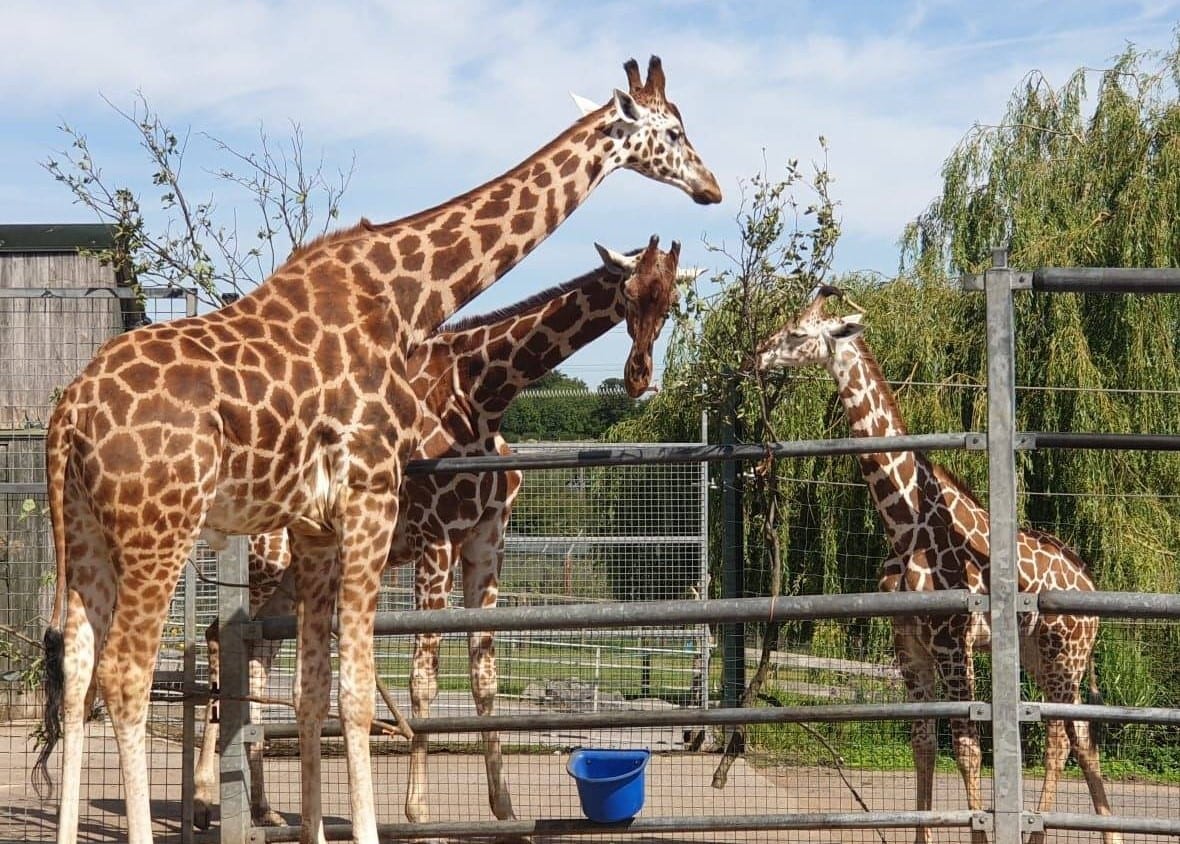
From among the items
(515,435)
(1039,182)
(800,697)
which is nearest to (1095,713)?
(800,697)

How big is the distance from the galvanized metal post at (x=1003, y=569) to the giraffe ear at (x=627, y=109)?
166cm

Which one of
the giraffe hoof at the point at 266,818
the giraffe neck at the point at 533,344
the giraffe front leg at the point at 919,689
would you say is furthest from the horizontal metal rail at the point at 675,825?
the giraffe neck at the point at 533,344

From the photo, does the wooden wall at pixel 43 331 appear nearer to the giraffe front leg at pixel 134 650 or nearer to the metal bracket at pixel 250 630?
the metal bracket at pixel 250 630

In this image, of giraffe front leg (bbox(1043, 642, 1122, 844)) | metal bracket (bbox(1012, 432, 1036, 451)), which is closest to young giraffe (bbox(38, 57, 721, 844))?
metal bracket (bbox(1012, 432, 1036, 451))

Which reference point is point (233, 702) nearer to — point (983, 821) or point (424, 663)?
point (424, 663)

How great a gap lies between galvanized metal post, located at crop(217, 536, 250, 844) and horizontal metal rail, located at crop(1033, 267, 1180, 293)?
2.97m

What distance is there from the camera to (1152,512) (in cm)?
943

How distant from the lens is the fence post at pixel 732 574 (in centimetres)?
796

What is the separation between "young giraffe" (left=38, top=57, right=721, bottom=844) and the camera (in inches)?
157

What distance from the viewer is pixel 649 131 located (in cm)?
Answer: 530

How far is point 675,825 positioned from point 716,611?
0.77m

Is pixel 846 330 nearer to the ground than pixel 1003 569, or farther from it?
farther from it

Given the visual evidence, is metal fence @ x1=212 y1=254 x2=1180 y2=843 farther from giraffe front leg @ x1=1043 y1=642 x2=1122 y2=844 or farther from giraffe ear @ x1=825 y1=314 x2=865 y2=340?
giraffe ear @ x1=825 y1=314 x2=865 y2=340

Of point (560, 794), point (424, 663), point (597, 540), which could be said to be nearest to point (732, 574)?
point (597, 540)
